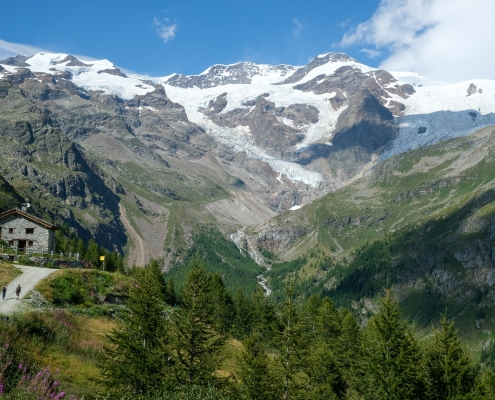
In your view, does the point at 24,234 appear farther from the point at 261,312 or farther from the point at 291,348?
the point at 291,348

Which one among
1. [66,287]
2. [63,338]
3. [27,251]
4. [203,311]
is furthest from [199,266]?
[27,251]

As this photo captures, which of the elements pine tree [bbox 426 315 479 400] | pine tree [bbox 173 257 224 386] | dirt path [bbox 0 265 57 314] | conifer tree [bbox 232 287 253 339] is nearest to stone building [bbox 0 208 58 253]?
dirt path [bbox 0 265 57 314]

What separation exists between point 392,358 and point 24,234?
175 feet

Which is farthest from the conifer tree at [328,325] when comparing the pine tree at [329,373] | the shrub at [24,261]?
the shrub at [24,261]

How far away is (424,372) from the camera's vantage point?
3784 cm

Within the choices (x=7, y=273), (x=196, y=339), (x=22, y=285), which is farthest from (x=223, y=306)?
(x=196, y=339)

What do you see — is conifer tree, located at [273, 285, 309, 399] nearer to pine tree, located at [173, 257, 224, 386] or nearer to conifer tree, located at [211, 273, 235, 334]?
pine tree, located at [173, 257, 224, 386]

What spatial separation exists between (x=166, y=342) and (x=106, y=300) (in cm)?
2055

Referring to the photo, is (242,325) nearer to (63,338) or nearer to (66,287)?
(66,287)

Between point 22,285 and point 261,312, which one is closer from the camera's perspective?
point 22,285

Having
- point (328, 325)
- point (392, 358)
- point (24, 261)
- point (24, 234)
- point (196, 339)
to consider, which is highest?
point (24, 234)

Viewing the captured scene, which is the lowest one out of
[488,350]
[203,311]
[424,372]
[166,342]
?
[488,350]

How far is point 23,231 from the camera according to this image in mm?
63344

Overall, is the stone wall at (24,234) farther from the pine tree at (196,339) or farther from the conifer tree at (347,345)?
the conifer tree at (347,345)
